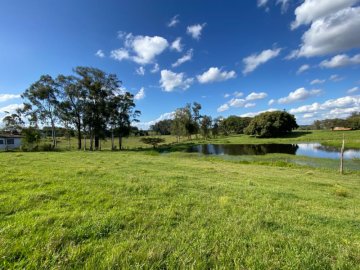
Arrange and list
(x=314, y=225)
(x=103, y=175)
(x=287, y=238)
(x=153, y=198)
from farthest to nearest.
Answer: (x=103, y=175) → (x=153, y=198) → (x=314, y=225) → (x=287, y=238)

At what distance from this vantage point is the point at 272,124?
253ft

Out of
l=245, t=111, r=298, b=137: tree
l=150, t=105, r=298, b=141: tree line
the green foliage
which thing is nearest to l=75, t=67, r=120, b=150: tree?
l=150, t=105, r=298, b=141: tree line

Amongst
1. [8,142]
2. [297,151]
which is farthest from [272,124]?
[8,142]

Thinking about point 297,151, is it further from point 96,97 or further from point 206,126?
point 206,126

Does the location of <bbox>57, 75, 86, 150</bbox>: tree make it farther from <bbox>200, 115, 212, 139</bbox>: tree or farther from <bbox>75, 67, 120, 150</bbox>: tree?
<bbox>200, 115, 212, 139</bbox>: tree

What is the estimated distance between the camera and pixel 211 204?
543 cm

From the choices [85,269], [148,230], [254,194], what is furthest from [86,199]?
[254,194]

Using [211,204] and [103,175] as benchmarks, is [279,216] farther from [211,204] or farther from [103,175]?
[103,175]

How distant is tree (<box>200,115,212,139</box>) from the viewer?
8562 centimetres

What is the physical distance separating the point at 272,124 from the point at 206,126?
26058 mm

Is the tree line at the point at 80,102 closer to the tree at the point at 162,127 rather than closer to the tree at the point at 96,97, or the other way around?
the tree at the point at 96,97

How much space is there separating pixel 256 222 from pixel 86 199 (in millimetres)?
4243

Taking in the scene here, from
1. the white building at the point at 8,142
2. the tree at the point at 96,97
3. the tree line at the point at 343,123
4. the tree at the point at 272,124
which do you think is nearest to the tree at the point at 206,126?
the tree at the point at 272,124

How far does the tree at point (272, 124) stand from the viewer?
76.8 m
